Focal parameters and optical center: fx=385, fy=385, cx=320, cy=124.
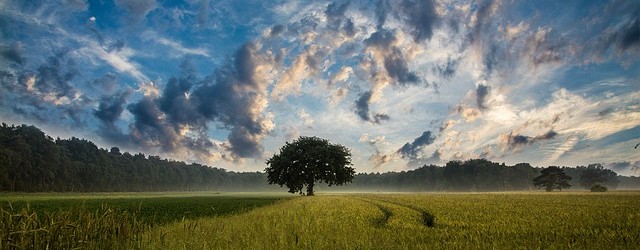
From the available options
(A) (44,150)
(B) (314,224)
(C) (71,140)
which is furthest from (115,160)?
(B) (314,224)

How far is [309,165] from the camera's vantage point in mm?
73250

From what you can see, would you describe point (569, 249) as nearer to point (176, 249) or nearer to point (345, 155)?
point (176, 249)

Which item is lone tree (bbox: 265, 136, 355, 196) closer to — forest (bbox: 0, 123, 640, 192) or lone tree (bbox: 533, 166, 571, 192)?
forest (bbox: 0, 123, 640, 192)

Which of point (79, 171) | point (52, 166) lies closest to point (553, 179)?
point (52, 166)

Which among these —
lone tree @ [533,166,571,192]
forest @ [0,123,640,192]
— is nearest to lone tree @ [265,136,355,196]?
forest @ [0,123,640,192]

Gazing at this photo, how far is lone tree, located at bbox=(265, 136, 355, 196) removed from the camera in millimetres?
73188

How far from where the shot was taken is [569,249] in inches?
356

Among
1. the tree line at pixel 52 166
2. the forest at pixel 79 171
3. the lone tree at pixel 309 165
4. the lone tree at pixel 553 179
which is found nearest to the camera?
the lone tree at pixel 309 165

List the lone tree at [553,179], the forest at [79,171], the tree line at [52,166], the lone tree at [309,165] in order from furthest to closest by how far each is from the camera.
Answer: the lone tree at [553,179] → the forest at [79,171] → the tree line at [52,166] → the lone tree at [309,165]

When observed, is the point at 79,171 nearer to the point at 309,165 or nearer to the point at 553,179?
the point at 309,165

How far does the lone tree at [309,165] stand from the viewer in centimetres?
7319

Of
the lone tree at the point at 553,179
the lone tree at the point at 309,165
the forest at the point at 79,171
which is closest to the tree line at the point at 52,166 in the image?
the forest at the point at 79,171

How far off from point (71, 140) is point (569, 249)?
19475 cm

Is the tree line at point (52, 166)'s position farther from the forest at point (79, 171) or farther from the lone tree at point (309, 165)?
the lone tree at point (309, 165)
